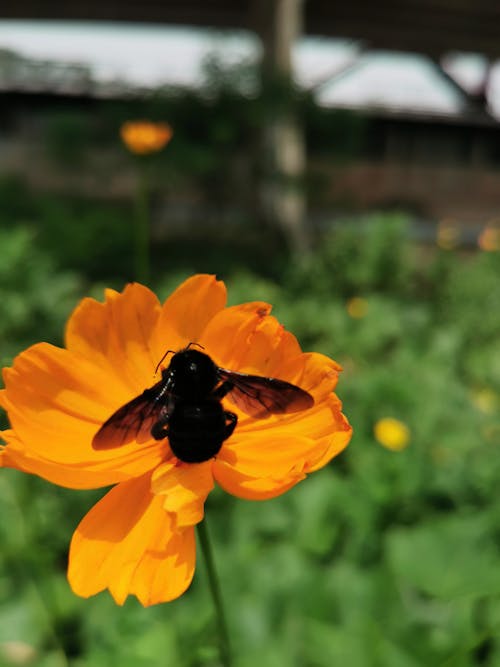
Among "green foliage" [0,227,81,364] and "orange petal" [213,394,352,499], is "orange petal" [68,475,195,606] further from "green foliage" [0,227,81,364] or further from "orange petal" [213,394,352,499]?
"green foliage" [0,227,81,364]

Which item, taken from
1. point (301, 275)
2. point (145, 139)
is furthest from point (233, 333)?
point (301, 275)

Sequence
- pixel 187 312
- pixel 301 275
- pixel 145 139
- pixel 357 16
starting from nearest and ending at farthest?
pixel 187 312
pixel 145 139
pixel 301 275
pixel 357 16

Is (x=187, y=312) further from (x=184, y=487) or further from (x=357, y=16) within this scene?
(x=357, y=16)

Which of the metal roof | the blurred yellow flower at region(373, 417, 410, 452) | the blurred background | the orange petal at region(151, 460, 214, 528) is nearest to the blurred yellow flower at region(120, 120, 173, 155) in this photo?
the blurred background

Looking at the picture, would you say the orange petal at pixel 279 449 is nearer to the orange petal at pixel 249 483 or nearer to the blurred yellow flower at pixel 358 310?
the orange petal at pixel 249 483

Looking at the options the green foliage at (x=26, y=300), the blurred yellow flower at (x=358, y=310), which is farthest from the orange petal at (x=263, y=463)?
the blurred yellow flower at (x=358, y=310)

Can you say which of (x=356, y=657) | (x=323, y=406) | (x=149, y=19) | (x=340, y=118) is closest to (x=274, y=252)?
(x=340, y=118)
